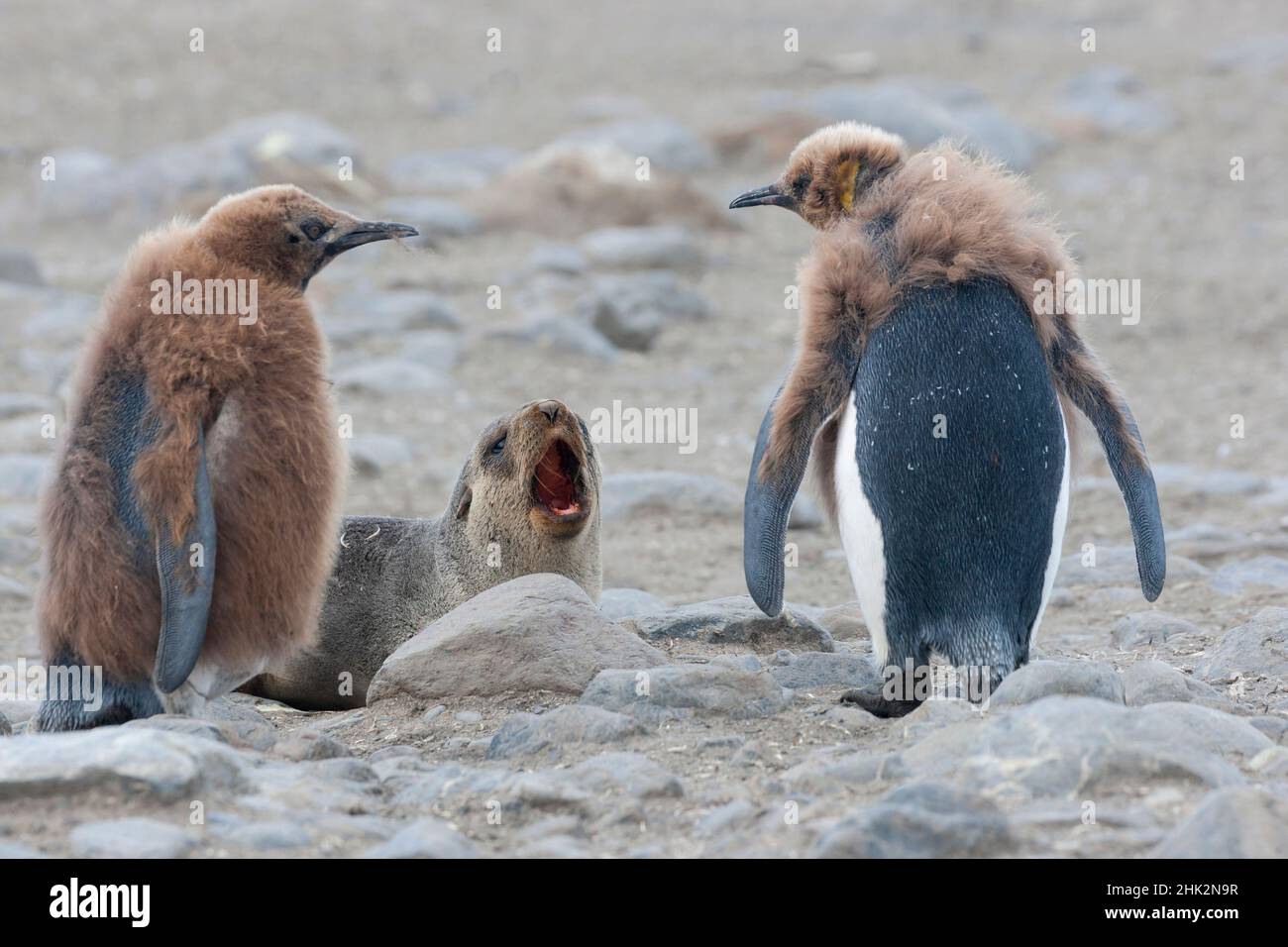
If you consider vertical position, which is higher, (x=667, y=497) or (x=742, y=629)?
(x=667, y=497)

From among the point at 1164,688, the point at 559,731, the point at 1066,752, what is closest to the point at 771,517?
the point at 559,731

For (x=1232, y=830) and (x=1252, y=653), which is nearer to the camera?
(x=1232, y=830)

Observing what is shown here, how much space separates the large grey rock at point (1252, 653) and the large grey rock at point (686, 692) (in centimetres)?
138

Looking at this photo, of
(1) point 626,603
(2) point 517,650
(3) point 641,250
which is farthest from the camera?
(3) point 641,250

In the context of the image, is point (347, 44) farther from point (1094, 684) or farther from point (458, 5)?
point (1094, 684)

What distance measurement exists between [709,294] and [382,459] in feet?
14.4

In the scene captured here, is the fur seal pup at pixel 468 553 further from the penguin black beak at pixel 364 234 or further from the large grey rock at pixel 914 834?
the large grey rock at pixel 914 834

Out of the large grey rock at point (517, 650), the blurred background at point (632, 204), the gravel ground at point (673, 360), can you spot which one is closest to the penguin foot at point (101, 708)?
the gravel ground at point (673, 360)

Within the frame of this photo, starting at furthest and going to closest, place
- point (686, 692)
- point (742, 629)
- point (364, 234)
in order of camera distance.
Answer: point (742, 629) < point (364, 234) < point (686, 692)

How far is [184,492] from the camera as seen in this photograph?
403 cm

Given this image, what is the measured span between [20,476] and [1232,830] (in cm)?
619

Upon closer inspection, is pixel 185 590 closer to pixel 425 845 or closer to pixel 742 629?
pixel 425 845

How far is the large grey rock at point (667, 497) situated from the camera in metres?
7.65

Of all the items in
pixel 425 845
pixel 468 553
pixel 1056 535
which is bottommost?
pixel 425 845
